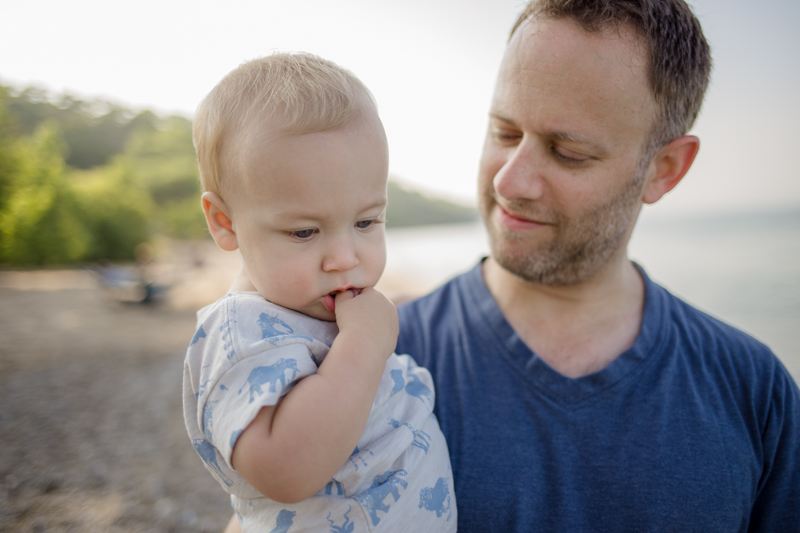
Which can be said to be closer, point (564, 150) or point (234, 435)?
point (234, 435)

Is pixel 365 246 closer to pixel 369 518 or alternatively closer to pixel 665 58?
pixel 369 518

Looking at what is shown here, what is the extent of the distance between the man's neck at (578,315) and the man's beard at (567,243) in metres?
0.08

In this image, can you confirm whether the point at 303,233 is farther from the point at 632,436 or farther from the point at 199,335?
the point at 632,436

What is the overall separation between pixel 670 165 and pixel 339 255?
6.40 feet

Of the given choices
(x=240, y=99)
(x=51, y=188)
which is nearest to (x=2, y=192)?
(x=51, y=188)

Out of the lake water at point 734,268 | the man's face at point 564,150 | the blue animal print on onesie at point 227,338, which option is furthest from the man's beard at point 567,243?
the lake water at point 734,268

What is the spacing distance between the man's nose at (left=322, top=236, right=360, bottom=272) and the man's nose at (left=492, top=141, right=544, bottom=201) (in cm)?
109

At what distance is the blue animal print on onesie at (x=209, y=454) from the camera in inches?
41.8

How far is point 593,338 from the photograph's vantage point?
1903mm

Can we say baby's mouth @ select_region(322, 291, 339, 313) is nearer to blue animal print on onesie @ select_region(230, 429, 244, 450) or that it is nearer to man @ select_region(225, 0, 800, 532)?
blue animal print on onesie @ select_region(230, 429, 244, 450)

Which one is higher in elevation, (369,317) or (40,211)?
(369,317)

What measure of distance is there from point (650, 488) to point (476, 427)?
63 cm

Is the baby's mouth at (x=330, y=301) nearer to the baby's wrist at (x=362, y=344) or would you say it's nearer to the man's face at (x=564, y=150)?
the baby's wrist at (x=362, y=344)

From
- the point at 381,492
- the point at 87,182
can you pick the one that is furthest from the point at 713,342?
the point at 87,182
